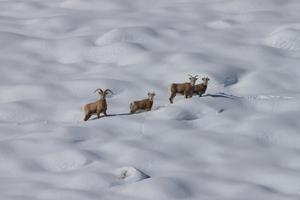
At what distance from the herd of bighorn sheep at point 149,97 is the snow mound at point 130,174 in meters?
3.07

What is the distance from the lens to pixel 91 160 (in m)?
12.3

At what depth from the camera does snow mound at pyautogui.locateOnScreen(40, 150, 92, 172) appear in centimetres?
1213

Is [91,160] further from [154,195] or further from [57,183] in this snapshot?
[154,195]

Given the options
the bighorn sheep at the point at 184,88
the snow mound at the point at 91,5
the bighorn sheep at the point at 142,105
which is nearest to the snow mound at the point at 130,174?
the bighorn sheep at the point at 142,105

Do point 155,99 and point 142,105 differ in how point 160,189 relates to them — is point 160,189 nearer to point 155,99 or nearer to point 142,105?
point 142,105

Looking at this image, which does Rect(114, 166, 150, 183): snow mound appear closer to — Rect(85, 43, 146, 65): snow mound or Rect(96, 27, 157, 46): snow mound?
Rect(85, 43, 146, 65): snow mound

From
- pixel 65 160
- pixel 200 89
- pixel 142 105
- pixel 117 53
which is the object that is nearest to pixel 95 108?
pixel 142 105

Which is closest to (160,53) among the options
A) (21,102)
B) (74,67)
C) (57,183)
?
(74,67)

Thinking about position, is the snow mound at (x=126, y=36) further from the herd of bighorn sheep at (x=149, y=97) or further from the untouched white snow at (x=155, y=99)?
the herd of bighorn sheep at (x=149, y=97)

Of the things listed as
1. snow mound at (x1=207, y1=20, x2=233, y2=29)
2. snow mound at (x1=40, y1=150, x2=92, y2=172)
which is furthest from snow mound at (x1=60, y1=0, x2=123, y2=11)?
snow mound at (x1=40, y1=150, x2=92, y2=172)

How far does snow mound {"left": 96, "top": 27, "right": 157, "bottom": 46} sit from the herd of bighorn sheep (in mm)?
4848

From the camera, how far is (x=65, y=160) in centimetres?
1230

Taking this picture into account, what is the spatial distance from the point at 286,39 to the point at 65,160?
949cm

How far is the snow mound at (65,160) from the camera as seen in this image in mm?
12133
